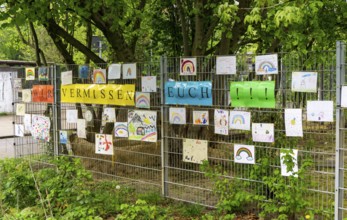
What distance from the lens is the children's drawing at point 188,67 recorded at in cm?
645

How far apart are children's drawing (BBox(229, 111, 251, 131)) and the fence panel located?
8cm

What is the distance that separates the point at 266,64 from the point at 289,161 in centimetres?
132

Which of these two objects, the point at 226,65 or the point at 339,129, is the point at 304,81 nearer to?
the point at 339,129

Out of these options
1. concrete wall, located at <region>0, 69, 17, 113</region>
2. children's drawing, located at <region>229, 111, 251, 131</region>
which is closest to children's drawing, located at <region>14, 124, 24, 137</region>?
children's drawing, located at <region>229, 111, 251, 131</region>

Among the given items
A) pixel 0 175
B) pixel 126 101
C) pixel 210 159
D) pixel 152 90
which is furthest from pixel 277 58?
pixel 0 175

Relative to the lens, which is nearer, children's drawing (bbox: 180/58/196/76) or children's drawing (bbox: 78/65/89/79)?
children's drawing (bbox: 180/58/196/76)

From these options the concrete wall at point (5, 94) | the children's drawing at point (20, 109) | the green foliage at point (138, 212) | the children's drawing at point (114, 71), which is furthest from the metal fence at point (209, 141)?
the concrete wall at point (5, 94)

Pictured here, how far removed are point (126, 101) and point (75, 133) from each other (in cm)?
169

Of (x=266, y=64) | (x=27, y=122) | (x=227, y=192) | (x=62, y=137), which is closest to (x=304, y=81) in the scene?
(x=266, y=64)

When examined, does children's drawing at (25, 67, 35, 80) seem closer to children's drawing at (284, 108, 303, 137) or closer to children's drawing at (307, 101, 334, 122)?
children's drawing at (284, 108, 303, 137)

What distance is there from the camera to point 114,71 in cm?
742

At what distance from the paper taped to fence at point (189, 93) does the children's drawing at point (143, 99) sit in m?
0.35

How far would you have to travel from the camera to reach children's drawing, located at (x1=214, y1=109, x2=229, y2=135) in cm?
600

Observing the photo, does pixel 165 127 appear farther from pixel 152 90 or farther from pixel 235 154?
pixel 235 154
